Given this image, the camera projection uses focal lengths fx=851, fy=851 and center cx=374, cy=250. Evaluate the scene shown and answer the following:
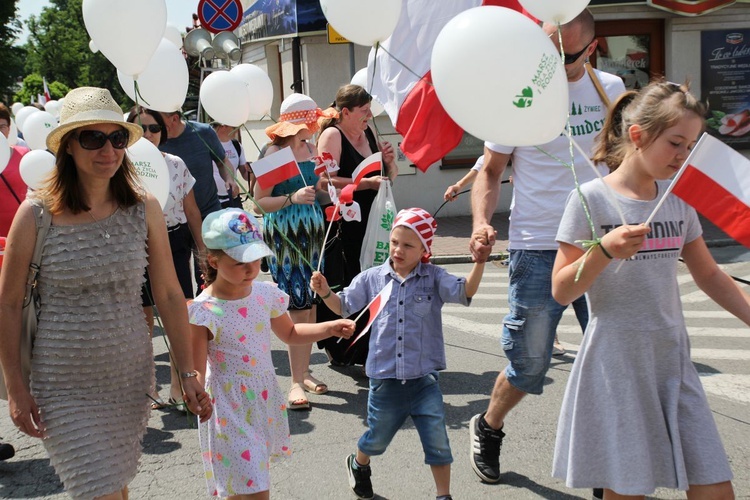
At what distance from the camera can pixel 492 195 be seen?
389 cm

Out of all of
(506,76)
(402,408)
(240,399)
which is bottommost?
(402,408)

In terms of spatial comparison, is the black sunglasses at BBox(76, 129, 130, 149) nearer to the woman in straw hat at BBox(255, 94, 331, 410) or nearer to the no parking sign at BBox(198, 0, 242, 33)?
the woman in straw hat at BBox(255, 94, 331, 410)

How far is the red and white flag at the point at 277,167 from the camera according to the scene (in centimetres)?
543

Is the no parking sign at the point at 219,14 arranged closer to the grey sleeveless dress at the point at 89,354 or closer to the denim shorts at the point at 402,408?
the denim shorts at the point at 402,408

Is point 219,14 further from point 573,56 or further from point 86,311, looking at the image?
point 86,311

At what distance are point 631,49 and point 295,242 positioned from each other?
10750 mm

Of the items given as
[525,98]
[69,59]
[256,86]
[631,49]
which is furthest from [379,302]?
[69,59]

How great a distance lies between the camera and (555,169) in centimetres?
389

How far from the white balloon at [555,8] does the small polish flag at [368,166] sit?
244 cm

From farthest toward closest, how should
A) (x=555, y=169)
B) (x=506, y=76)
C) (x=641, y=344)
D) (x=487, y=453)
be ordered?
(x=487, y=453) < (x=555, y=169) < (x=506, y=76) < (x=641, y=344)

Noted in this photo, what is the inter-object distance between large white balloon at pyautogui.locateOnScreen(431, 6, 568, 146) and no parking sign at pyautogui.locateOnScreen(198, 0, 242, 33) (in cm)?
859

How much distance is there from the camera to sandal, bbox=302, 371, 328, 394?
5.82 m

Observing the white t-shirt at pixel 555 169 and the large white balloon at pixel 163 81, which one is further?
the large white balloon at pixel 163 81

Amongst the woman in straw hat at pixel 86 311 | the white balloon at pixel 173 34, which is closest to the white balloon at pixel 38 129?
the white balloon at pixel 173 34
